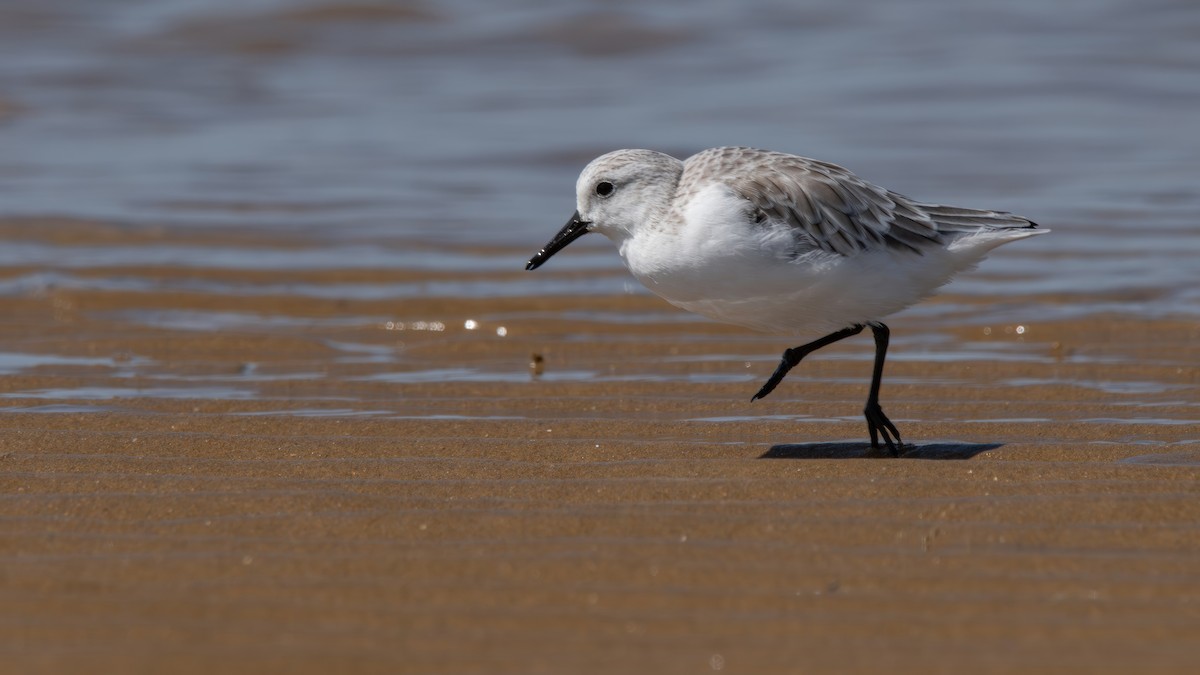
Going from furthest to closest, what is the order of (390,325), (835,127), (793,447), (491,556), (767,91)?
(767,91) → (835,127) → (390,325) → (793,447) → (491,556)

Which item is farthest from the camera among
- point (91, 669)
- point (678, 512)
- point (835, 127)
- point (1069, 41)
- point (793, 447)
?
point (1069, 41)

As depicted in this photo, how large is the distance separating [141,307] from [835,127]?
6878 millimetres

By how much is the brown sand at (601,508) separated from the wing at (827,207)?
76cm

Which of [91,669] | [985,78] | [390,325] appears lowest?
[91,669]

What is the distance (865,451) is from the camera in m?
5.69

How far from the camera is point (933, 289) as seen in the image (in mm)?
5961

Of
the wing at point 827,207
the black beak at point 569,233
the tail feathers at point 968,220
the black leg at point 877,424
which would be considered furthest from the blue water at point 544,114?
the black leg at point 877,424

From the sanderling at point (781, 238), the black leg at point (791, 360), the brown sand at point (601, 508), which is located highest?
the sanderling at point (781, 238)

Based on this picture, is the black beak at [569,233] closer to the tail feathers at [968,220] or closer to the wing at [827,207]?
the wing at [827,207]

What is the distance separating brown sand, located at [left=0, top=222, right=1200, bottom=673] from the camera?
144 inches

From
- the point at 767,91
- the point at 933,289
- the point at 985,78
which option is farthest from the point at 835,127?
the point at 933,289

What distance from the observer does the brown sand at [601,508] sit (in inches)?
144

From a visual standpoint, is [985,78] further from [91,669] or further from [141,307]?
[91,669]

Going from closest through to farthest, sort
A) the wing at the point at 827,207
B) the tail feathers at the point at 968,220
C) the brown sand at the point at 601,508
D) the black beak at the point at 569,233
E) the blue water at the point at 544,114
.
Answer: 1. the brown sand at the point at 601,508
2. the wing at the point at 827,207
3. the tail feathers at the point at 968,220
4. the black beak at the point at 569,233
5. the blue water at the point at 544,114
